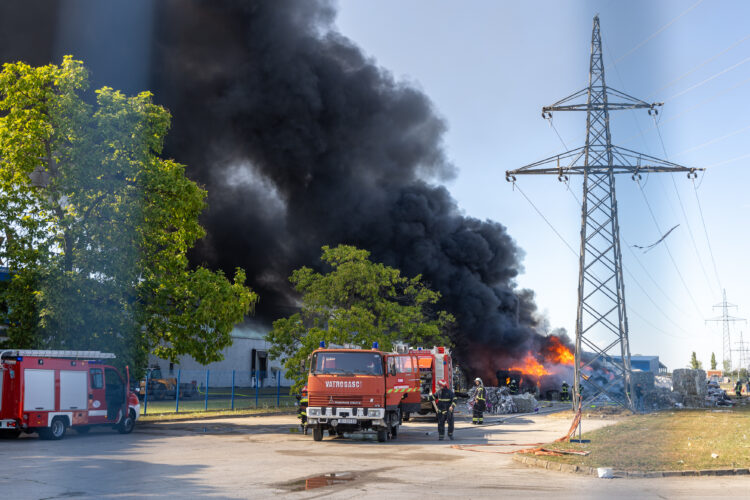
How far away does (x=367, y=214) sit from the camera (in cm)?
5384

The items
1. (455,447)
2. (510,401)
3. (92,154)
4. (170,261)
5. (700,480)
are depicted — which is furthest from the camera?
(510,401)

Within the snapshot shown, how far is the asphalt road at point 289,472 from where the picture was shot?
9.84 meters

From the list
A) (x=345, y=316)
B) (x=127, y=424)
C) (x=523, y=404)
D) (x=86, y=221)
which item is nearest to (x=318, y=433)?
(x=127, y=424)

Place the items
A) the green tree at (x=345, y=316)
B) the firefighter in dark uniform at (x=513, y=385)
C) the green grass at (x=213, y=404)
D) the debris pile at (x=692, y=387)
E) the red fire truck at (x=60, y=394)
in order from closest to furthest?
the red fire truck at (x=60, y=394)
the green tree at (x=345, y=316)
the green grass at (x=213, y=404)
the debris pile at (x=692, y=387)
the firefighter in dark uniform at (x=513, y=385)

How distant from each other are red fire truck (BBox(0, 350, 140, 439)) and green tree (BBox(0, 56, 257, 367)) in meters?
1.88

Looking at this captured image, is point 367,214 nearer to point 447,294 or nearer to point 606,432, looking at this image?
point 447,294

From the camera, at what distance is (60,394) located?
18.8 m

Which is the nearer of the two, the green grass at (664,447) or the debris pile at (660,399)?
the green grass at (664,447)

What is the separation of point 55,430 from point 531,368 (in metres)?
39.9

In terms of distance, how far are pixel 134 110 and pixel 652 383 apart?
3142 centimetres

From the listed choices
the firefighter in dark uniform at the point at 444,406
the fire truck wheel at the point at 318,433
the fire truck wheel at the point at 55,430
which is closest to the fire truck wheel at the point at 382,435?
the fire truck wheel at the point at 318,433

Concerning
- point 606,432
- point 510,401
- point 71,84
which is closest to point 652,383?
point 510,401

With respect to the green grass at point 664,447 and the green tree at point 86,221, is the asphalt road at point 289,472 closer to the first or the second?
the green grass at point 664,447

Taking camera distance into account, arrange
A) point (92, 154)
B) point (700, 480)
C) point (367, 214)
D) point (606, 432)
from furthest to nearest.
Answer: point (367, 214), point (92, 154), point (606, 432), point (700, 480)
